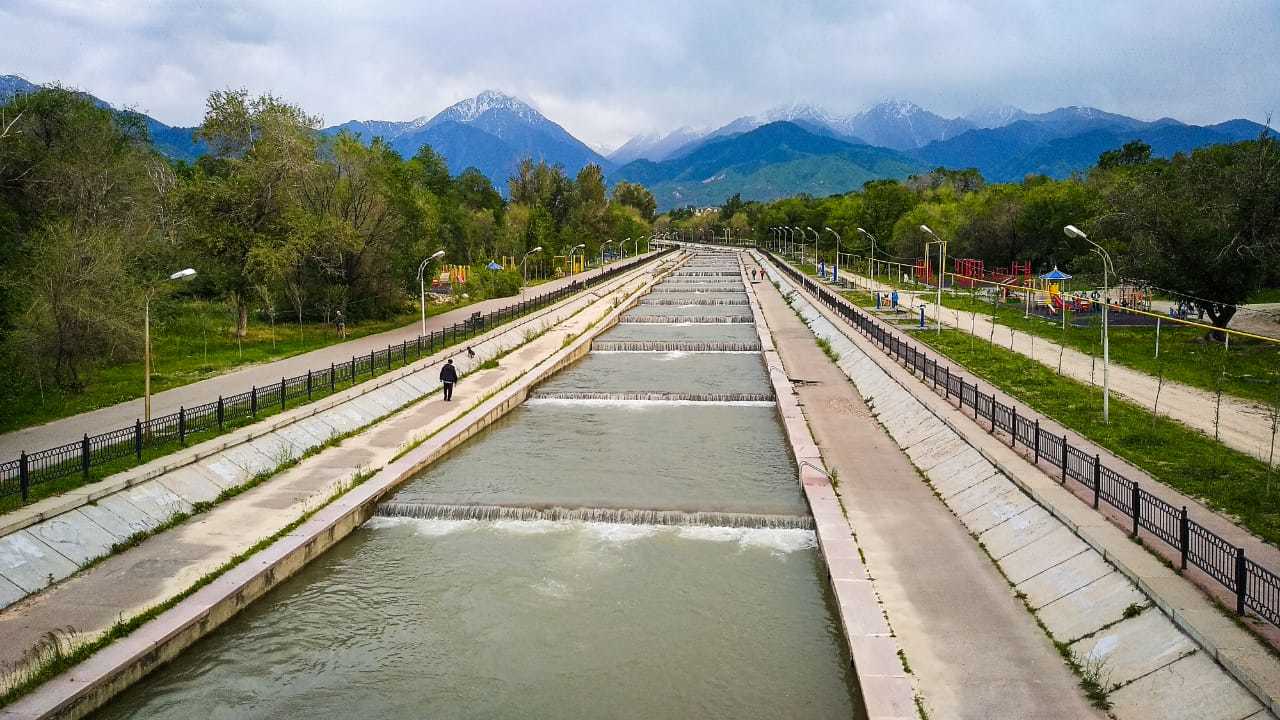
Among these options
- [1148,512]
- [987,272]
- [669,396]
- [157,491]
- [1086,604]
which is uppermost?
[987,272]

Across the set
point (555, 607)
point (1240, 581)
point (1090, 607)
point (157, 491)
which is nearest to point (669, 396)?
point (555, 607)

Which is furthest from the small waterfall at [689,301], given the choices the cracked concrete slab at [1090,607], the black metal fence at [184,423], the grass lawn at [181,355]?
the cracked concrete slab at [1090,607]

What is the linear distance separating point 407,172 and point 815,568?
49826mm

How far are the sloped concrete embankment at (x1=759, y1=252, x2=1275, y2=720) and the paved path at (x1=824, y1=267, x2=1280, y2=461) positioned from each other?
5.72 m

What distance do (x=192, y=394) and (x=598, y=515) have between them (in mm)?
16742

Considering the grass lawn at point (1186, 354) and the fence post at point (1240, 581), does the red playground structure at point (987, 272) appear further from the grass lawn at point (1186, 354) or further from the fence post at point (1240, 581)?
the fence post at point (1240, 581)

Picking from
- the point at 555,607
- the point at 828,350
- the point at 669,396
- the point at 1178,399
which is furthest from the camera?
the point at 828,350

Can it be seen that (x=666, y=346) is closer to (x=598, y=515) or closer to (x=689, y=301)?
(x=598, y=515)

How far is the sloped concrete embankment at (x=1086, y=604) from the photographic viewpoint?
36.6ft

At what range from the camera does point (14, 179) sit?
1601 inches

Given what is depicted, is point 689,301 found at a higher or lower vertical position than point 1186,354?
higher

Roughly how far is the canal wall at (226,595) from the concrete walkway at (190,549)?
0.44 meters

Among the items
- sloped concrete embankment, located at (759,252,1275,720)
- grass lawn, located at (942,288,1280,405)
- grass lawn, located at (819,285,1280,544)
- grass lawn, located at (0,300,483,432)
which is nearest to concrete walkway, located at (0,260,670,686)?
grass lawn, located at (0,300,483,432)

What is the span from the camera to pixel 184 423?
23500 mm
